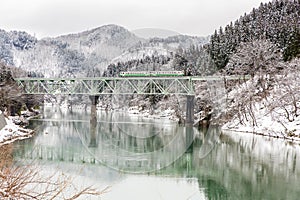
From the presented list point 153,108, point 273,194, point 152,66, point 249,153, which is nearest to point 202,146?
point 249,153

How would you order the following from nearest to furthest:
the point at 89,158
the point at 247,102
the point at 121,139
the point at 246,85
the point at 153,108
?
the point at 89,158, the point at 121,139, the point at 247,102, the point at 246,85, the point at 153,108

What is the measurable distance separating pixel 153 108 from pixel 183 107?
661 inches

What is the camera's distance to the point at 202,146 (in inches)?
1049

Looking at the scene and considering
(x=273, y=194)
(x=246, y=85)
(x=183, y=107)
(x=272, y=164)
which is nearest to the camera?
(x=273, y=194)

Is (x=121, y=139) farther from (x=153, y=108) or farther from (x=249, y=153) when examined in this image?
(x=153, y=108)

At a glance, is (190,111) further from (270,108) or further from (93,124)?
(93,124)

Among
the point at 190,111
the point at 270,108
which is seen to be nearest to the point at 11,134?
the point at 190,111

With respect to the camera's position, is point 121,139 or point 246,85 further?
point 246,85

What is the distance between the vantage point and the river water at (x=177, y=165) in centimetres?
1341

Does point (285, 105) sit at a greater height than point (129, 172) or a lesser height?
greater

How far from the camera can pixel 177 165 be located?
1898cm

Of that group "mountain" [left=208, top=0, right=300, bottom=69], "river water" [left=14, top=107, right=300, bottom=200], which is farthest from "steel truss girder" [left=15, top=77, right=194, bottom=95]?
"river water" [left=14, top=107, right=300, bottom=200]

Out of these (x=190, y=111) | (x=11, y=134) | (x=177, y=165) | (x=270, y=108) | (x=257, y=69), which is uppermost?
(x=257, y=69)

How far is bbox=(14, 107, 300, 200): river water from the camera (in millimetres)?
13414
